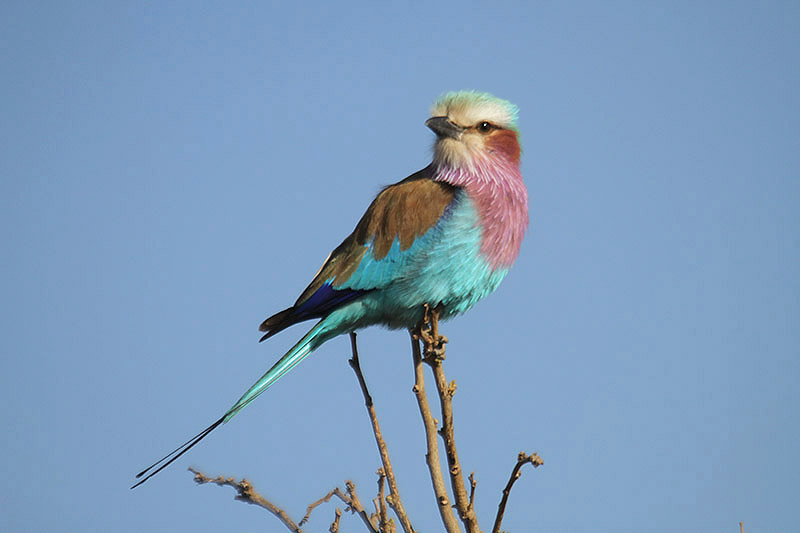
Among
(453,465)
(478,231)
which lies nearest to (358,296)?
(478,231)

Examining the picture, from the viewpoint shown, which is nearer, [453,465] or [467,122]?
[453,465]

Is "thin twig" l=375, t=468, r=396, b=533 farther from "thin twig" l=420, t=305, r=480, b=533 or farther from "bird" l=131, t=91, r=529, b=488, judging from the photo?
"bird" l=131, t=91, r=529, b=488

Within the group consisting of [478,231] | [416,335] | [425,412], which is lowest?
[425,412]

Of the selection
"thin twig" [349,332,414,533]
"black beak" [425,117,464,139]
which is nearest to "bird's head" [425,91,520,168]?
"black beak" [425,117,464,139]

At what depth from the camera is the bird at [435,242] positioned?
3.57 meters

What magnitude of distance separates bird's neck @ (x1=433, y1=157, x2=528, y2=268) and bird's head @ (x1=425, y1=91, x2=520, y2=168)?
1.3 inches

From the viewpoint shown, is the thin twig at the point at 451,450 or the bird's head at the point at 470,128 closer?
the thin twig at the point at 451,450

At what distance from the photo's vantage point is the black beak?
3.81 m

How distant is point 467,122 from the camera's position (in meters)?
3.86

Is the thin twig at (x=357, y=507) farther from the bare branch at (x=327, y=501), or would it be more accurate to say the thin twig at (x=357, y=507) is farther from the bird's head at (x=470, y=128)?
the bird's head at (x=470, y=128)

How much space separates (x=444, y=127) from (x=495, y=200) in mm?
425

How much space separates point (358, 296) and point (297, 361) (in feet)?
1.30

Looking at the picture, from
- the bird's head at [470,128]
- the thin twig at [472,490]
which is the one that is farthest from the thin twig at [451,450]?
the bird's head at [470,128]

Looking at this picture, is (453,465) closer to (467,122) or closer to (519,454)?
(519,454)
